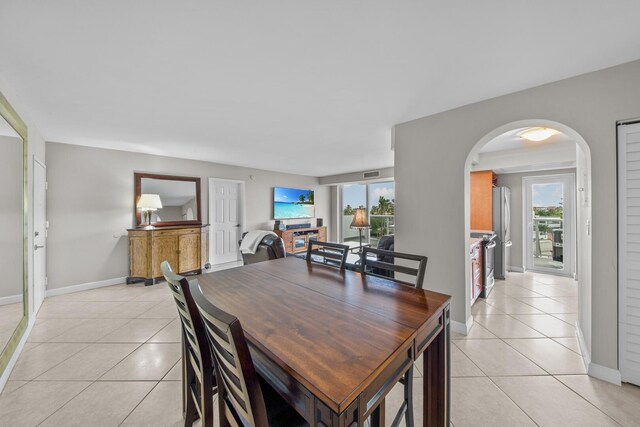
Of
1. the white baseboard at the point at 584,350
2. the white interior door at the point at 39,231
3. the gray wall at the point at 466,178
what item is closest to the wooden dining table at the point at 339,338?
the gray wall at the point at 466,178

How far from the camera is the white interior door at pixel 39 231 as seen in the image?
274cm

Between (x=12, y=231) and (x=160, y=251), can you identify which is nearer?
(x=12, y=231)

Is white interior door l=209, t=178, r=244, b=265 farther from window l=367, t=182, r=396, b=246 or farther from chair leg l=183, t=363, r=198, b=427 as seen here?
chair leg l=183, t=363, r=198, b=427

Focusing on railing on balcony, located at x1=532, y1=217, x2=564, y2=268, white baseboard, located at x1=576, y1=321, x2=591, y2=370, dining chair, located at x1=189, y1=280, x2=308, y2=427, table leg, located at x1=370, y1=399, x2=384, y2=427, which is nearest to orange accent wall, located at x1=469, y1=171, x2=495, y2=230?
railing on balcony, located at x1=532, y1=217, x2=564, y2=268

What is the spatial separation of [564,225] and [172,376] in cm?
641

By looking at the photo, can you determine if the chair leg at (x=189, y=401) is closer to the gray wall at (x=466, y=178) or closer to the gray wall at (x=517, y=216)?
the gray wall at (x=466, y=178)

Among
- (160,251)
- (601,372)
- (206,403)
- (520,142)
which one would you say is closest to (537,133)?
(520,142)

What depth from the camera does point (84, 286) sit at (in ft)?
12.3

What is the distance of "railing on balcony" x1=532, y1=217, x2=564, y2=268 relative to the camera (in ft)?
15.0

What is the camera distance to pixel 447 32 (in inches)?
54.8

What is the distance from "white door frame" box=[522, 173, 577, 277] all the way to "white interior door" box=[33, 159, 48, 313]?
7.65 m

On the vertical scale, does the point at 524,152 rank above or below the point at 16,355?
above

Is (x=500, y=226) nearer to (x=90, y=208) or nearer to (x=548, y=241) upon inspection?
(x=548, y=241)

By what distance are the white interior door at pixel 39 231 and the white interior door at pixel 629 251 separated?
5.48 m
